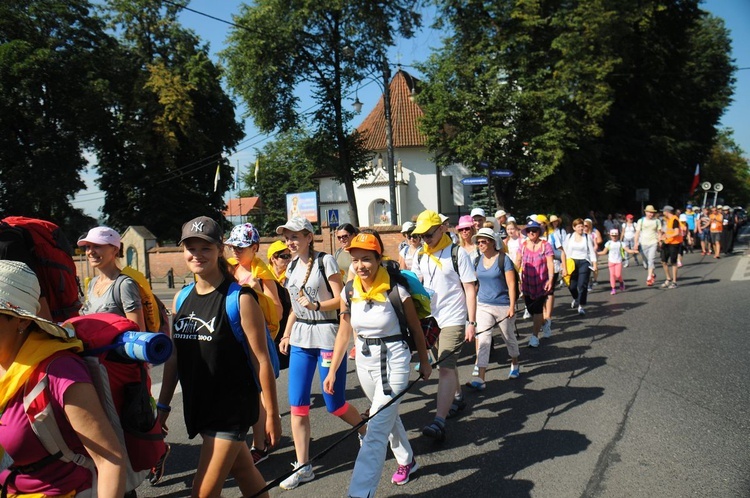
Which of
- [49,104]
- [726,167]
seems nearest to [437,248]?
[49,104]

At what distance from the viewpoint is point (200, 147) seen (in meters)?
36.8

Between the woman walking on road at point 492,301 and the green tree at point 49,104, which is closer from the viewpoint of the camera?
the woman walking on road at point 492,301

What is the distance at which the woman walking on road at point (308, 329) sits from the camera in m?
4.25

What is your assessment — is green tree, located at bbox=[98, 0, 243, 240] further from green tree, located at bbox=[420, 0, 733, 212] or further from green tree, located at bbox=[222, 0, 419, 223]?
green tree, located at bbox=[420, 0, 733, 212]

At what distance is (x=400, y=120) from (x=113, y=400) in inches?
1678

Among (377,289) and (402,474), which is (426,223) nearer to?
(377,289)

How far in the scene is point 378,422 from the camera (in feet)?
11.7

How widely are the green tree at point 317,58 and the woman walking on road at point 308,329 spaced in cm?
2384

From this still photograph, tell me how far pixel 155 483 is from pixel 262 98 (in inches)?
1039

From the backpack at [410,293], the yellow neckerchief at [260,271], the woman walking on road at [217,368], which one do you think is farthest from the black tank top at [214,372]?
the yellow neckerchief at [260,271]

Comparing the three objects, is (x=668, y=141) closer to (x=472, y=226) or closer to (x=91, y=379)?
(x=472, y=226)

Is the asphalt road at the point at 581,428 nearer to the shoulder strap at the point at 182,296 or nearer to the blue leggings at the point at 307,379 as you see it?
the blue leggings at the point at 307,379

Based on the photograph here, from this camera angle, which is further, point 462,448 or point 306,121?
point 306,121

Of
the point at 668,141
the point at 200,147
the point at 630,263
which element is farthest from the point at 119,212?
the point at 668,141
